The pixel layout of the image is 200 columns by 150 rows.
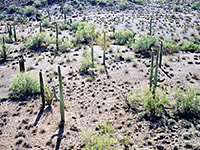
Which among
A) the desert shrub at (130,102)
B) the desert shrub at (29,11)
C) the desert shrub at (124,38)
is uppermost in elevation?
the desert shrub at (29,11)

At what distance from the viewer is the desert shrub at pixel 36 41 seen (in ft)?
112

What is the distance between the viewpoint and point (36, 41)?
34125mm

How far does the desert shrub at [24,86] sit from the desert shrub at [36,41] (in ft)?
47.1

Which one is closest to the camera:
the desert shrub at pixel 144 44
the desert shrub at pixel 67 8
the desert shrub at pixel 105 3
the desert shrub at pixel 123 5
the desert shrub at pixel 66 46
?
the desert shrub at pixel 144 44

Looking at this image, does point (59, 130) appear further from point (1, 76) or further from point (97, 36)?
point (97, 36)

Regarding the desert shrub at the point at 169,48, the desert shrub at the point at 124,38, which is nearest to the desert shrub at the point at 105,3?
the desert shrub at the point at 124,38

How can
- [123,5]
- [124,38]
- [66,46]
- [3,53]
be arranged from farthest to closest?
[123,5] → [124,38] → [66,46] → [3,53]

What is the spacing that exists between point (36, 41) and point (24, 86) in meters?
15.6

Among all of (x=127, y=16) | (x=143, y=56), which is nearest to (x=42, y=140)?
(x=143, y=56)

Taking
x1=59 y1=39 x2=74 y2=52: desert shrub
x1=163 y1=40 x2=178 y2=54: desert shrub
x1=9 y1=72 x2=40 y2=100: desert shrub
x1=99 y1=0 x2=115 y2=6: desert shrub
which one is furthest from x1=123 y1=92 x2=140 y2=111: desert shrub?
x1=99 y1=0 x2=115 y2=6: desert shrub

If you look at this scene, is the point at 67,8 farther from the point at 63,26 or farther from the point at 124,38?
the point at 124,38

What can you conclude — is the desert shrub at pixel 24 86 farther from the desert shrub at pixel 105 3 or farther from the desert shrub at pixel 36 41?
the desert shrub at pixel 105 3

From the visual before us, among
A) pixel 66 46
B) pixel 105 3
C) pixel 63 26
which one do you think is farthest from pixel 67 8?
pixel 66 46

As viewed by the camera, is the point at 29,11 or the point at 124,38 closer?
the point at 124,38
